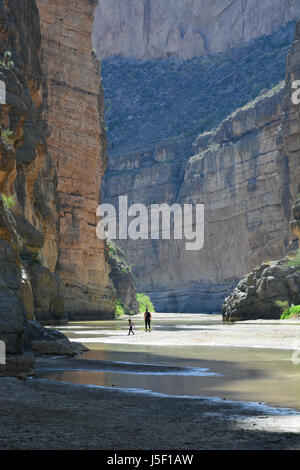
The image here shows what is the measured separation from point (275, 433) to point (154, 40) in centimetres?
14574

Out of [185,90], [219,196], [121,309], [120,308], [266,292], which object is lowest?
[121,309]

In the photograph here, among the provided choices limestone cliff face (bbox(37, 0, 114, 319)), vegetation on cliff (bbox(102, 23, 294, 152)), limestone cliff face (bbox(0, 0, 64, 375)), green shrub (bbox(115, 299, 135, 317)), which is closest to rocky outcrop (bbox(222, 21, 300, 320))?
limestone cliff face (bbox(0, 0, 64, 375))

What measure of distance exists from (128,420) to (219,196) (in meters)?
90.1

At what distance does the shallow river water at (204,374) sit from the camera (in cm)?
841

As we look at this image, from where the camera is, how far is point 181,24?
142m

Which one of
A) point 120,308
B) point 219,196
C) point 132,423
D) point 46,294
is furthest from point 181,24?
point 132,423

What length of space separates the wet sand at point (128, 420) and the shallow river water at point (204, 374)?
1.97 ft

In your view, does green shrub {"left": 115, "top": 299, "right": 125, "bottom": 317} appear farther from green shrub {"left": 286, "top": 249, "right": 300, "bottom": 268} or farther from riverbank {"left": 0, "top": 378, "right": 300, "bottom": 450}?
riverbank {"left": 0, "top": 378, "right": 300, "bottom": 450}

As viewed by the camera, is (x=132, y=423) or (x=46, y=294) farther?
(x=46, y=294)

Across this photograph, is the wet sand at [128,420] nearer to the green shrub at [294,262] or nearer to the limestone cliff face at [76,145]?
the green shrub at [294,262]

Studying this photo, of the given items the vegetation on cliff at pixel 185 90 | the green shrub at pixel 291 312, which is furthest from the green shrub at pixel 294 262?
the vegetation on cliff at pixel 185 90

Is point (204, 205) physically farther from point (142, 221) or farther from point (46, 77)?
point (46, 77)

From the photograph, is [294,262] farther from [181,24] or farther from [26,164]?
[181,24]

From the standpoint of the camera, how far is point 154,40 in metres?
143
